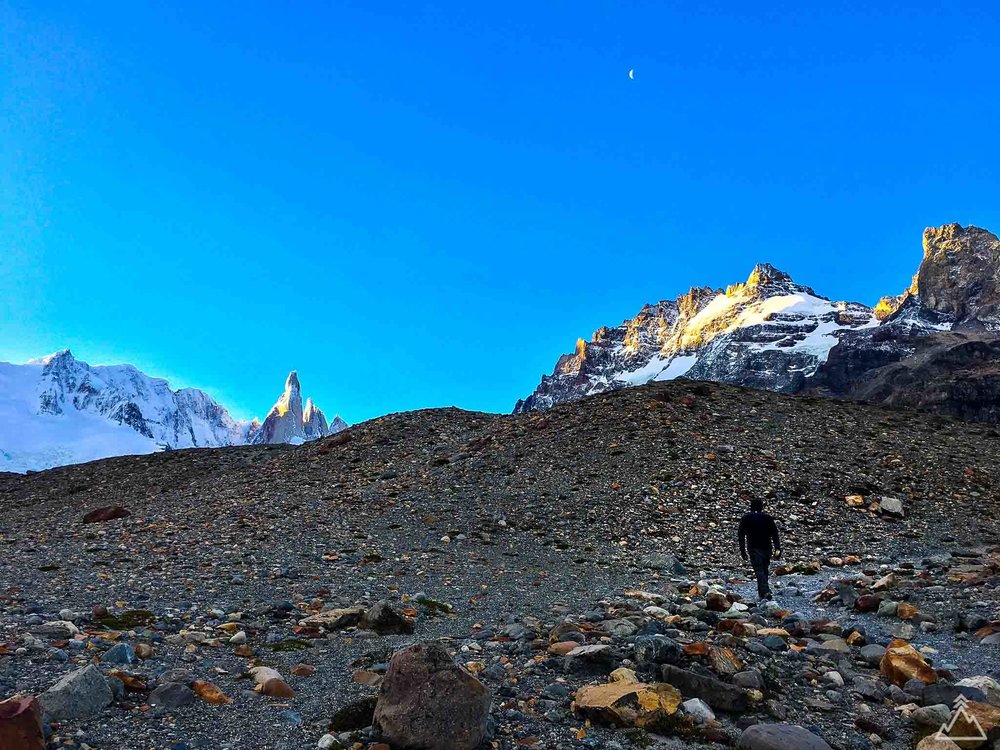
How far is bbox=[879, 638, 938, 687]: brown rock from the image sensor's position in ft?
30.6

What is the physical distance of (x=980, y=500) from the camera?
2880 centimetres

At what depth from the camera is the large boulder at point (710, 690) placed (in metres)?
8.33

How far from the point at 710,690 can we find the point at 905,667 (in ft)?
11.0

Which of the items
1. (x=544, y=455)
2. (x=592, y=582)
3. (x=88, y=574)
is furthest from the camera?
(x=544, y=455)

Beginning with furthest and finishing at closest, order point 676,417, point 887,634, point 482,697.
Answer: point 676,417 < point 887,634 < point 482,697

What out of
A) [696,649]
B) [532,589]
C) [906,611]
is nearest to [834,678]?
[696,649]

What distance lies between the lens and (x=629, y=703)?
8.03 meters

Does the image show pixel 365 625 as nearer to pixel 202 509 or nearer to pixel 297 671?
pixel 297 671

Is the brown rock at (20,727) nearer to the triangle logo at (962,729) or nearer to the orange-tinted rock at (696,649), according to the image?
the orange-tinted rock at (696,649)

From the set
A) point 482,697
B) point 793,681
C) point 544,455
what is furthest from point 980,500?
point 482,697

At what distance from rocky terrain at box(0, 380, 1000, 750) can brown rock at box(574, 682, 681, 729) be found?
37mm

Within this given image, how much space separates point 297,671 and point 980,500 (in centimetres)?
3081

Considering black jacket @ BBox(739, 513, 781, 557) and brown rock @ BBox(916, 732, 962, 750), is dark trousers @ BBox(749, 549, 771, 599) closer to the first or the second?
black jacket @ BBox(739, 513, 781, 557)

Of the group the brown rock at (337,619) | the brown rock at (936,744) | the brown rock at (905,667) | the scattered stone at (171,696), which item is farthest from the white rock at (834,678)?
the scattered stone at (171,696)
